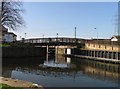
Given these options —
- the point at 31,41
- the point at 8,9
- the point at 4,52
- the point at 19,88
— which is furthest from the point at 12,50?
the point at 19,88

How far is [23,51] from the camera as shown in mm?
63625

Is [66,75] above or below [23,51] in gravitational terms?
below

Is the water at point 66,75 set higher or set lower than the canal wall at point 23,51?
lower

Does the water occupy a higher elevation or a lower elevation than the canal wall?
lower

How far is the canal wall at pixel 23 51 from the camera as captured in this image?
5906 cm

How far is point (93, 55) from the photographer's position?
62.8 m

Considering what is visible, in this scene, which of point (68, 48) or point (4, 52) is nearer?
point (4, 52)

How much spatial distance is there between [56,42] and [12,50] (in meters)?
13.8

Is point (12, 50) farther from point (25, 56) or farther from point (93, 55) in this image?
point (93, 55)

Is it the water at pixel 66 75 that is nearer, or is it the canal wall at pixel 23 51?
the water at pixel 66 75

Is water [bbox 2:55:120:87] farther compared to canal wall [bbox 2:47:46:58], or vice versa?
canal wall [bbox 2:47:46:58]

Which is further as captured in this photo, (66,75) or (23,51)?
(23,51)

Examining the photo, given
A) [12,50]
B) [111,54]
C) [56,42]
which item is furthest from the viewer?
[56,42]

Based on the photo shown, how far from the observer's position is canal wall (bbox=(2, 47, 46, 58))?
194 ft
